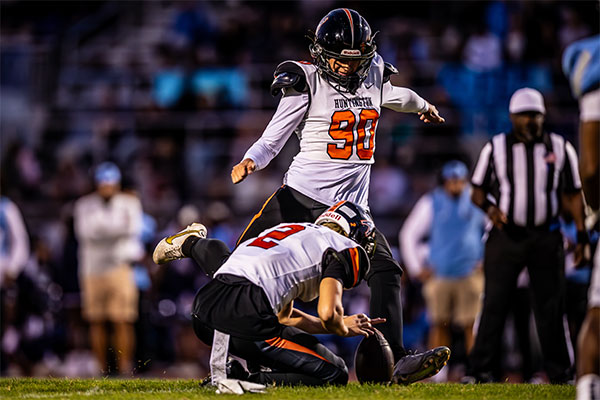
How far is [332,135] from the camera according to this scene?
17.6ft

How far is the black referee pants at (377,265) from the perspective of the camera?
523 cm

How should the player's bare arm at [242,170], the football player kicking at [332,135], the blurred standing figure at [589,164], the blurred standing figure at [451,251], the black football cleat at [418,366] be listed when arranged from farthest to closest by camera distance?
1. the blurred standing figure at [451,251]
2. the football player kicking at [332,135]
3. the black football cleat at [418,366]
4. the player's bare arm at [242,170]
5. the blurred standing figure at [589,164]

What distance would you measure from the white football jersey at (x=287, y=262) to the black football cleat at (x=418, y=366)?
744mm

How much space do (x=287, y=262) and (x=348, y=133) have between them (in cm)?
110

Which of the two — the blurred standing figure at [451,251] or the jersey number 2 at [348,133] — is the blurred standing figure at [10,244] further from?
the jersey number 2 at [348,133]

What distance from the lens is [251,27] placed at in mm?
13922

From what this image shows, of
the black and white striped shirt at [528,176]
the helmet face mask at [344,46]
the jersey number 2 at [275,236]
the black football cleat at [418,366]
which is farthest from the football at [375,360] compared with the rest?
the black and white striped shirt at [528,176]

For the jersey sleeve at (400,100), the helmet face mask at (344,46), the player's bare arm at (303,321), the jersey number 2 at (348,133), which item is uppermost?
the helmet face mask at (344,46)

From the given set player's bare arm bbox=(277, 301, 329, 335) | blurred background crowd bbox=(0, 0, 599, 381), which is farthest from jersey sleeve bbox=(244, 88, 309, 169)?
blurred background crowd bbox=(0, 0, 599, 381)

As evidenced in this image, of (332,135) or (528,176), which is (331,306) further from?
(528,176)

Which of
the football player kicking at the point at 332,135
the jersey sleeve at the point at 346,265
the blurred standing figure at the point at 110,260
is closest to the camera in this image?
the jersey sleeve at the point at 346,265

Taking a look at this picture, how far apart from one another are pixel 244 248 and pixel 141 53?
10.1 metres

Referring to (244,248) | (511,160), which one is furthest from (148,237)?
(244,248)

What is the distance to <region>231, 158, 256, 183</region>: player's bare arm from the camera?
16.2 ft
